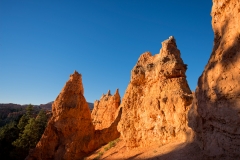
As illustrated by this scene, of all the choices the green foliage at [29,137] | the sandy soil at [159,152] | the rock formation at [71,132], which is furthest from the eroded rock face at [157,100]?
the green foliage at [29,137]

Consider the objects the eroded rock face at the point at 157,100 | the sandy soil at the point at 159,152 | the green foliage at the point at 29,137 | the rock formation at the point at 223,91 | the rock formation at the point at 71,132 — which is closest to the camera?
the rock formation at the point at 223,91

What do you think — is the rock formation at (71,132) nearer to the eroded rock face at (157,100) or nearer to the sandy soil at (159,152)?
the sandy soil at (159,152)

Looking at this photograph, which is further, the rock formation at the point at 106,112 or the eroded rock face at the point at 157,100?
the rock formation at the point at 106,112

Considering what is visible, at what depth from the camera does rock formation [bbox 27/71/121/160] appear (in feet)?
60.6

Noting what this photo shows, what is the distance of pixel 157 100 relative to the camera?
44.4 feet

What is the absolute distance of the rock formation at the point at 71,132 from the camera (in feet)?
60.6

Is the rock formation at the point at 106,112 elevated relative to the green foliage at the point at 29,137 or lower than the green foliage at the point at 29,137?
elevated

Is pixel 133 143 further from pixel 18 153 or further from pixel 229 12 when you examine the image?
pixel 18 153

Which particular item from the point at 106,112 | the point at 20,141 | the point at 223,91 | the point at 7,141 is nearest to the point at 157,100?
the point at 223,91

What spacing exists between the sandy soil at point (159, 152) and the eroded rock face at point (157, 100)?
0.77 meters

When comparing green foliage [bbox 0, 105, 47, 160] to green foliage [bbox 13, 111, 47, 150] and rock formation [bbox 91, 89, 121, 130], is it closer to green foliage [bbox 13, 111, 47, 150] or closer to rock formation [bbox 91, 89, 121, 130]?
green foliage [bbox 13, 111, 47, 150]

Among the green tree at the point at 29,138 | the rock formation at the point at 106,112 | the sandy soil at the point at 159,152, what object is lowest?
the sandy soil at the point at 159,152

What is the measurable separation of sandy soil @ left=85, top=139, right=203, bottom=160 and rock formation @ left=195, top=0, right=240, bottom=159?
0.99 m

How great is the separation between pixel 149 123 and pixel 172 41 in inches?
252
